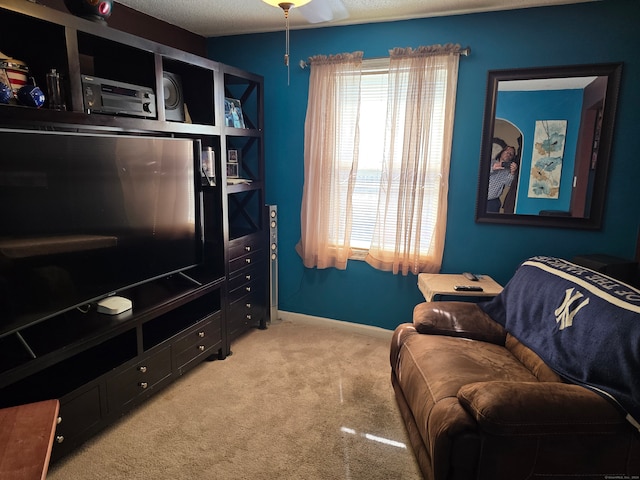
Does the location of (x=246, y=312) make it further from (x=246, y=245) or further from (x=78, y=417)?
(x=78, y=417)

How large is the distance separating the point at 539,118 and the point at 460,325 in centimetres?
147

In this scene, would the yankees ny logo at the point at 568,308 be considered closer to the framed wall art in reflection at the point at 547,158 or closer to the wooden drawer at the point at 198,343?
the framed wall art in reflection at the point at 547,158

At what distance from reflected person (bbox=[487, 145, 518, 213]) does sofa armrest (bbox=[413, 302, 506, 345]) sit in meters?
0.90

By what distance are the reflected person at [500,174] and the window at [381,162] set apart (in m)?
0.31

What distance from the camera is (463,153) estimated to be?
285 centimetres

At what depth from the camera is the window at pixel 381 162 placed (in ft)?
9.29

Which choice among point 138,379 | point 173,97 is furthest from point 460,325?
point 173,97

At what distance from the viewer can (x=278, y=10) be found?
2742mm

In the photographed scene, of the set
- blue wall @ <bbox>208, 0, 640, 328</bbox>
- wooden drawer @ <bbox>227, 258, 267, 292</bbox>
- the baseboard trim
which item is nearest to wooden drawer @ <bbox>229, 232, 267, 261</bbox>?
wooden drawer @ <bbox>227, 258, 267, 292</bbox>

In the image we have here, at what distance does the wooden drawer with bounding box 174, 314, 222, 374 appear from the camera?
2.48m

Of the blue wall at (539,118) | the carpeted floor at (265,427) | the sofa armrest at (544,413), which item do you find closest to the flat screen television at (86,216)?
the carpeted floor at (265,427)

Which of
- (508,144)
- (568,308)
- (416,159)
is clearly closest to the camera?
(568,308)

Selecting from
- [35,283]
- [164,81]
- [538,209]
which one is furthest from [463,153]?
[35,283]

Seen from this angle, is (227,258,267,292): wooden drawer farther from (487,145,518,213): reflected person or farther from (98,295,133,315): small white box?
(487,145,518,213): reflected person
